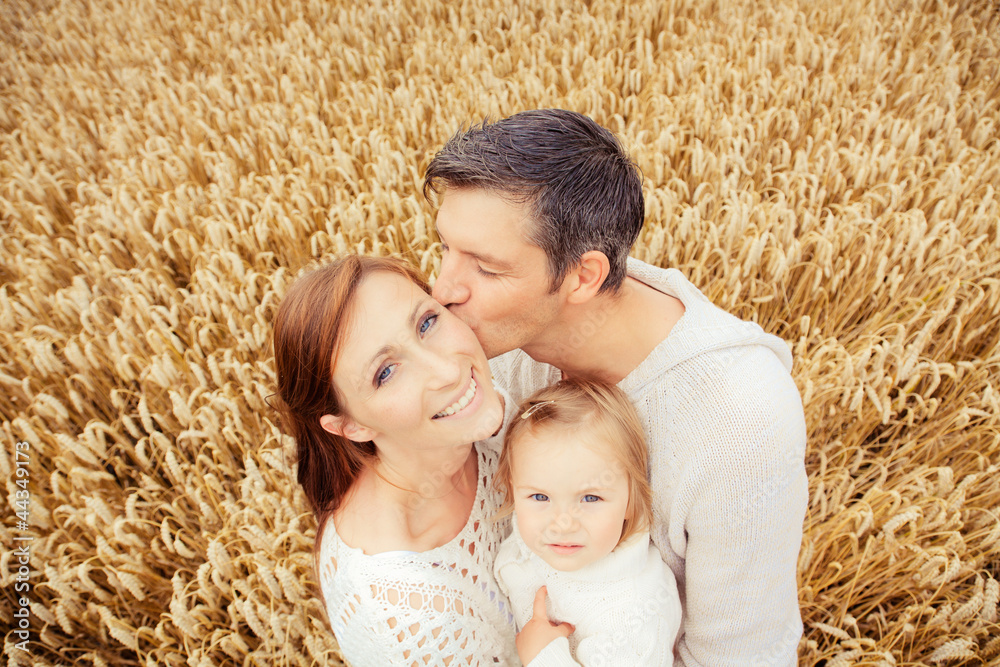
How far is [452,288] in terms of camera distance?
1692mm

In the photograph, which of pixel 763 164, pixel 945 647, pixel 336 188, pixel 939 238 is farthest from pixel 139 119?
pixel 945 647

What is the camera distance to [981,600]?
6.60 feet

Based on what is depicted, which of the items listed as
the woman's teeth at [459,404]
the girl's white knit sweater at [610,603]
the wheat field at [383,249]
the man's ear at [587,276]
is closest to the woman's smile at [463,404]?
the woman's teeth at [459,404]

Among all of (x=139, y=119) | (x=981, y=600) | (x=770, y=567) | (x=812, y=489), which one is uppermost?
(x=139, y=119)

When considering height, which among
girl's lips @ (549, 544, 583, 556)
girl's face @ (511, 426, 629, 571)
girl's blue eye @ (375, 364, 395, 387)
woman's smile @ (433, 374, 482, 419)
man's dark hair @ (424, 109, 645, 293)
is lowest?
girl's lips @ (549, 544, 583, 556)

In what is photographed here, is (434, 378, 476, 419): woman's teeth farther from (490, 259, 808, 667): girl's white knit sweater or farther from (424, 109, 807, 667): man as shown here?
(490, 259, 808, 667): girl's white knit sweater

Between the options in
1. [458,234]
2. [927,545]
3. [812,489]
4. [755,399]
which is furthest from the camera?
[812,489]

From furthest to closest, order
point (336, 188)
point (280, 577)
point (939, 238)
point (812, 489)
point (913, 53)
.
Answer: point (913, 53)
point (336, 188)
point (939, 238)
point (812, 489)
point (280, 577)

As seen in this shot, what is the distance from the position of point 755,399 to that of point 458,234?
2.94 feet

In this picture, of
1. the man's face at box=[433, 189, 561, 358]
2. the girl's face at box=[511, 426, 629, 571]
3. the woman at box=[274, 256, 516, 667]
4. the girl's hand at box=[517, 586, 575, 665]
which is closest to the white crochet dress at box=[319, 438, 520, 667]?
the woman at box=[274, 256, 516, 667]

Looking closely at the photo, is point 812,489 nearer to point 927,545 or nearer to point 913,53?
point 927,545

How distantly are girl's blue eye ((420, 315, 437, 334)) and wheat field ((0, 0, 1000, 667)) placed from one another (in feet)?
3.91

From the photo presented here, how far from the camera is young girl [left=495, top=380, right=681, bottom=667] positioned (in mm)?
1561

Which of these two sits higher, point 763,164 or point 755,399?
point 755,399
